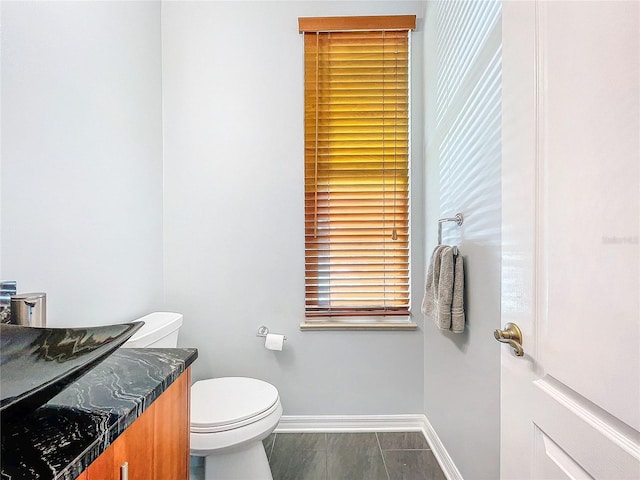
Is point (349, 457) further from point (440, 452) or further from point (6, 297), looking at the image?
point (6, 297)

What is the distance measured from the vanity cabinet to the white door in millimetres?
816

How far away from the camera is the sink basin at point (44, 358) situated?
48cm

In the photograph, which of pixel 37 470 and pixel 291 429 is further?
pixel 291 429

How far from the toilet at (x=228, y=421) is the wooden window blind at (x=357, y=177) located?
60cm

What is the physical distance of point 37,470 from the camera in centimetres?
43

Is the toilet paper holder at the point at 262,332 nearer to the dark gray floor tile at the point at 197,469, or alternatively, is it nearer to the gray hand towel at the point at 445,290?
the dark gray floor tile at the point at 197,469

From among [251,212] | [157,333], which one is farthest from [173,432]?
[251,212]

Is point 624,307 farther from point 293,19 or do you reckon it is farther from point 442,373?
point 293,19

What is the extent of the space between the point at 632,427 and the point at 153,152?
79.5 inches

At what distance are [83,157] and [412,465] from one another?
6.73 feet

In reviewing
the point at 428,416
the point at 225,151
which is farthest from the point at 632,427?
the point at 225,151

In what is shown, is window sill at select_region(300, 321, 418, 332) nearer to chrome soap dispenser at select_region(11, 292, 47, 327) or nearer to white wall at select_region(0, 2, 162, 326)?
white wall at select_region(0, 2, 162, 326)

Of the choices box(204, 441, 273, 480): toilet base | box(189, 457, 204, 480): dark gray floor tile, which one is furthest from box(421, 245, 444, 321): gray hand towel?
box(189, 457, 204, 480): dark gray floor tile

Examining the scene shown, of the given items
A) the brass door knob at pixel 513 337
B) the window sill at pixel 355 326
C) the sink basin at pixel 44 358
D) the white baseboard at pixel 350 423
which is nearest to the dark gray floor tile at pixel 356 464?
the white baseboard at pixel 350 423
